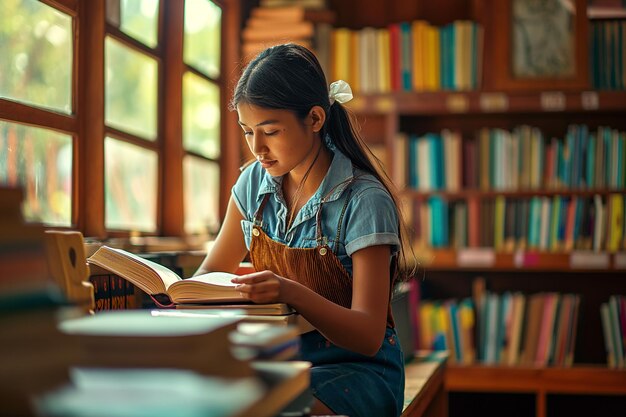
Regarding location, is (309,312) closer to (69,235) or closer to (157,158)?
(69,235)

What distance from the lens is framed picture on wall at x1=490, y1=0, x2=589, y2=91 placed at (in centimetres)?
364

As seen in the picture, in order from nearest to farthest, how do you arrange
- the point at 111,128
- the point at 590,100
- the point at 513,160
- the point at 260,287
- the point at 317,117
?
the point at 260,287 < the point at 317,117 < the point at 111,128 < the point at 590,100 < the point at 513,160

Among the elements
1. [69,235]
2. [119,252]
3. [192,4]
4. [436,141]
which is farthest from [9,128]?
[436,141]

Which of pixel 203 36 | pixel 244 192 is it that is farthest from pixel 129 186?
pixel 244 192

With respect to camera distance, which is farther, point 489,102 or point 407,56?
point 407,56

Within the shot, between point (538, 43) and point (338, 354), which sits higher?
point (538, 43)

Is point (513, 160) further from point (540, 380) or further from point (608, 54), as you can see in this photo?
point (540, 380)

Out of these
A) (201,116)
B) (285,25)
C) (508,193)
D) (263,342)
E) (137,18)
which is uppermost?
(285,25)

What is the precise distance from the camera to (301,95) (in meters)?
1.65

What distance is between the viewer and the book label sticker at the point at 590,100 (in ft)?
11.9

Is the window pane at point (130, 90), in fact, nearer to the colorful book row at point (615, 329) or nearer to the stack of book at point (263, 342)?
the stack of book at point (263, 342)

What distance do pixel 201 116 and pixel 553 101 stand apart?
1.52 meters

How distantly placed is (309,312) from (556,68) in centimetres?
261

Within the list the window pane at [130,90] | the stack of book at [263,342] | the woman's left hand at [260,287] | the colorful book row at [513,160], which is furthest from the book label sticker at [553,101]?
the stack of book at [263,342]
